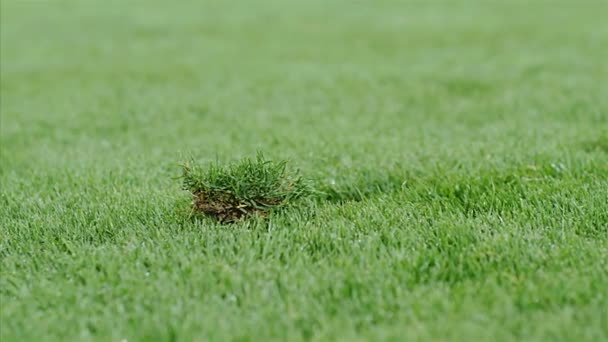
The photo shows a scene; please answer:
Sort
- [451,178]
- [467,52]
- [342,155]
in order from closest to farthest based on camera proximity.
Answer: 1. [451,178]
2. [342,155]
3. [467,52]

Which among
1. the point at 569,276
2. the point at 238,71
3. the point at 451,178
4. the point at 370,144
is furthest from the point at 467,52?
the point at 569,276

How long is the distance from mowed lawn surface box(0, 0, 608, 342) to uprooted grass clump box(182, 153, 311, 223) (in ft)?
0.32

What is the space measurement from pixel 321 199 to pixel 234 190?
553 millimetres

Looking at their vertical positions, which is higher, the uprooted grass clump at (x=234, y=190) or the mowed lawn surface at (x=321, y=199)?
the uprooted grass clump at (x=234, y=190)

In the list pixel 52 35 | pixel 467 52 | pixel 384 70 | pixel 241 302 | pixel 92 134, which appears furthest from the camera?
pixel 52 35

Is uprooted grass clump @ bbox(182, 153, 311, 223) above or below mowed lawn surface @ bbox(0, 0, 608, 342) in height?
above

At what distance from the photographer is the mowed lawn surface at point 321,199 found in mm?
2396

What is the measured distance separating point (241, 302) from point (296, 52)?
6943 millimetres

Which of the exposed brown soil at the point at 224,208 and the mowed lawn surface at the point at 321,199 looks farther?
the exposed brown soil at the point at 224,208

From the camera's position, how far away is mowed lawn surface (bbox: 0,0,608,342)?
2.40 meters

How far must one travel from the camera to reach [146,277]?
2.66 meters

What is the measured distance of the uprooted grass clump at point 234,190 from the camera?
10.4ft

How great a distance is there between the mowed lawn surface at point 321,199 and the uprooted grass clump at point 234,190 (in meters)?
0.10

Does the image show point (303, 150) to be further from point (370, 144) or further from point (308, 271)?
point (308, 271)
